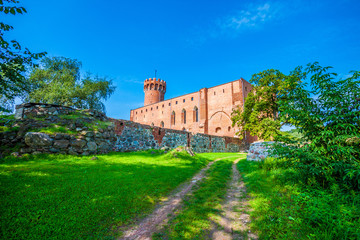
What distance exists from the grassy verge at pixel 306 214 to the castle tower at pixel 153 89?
5061 cm

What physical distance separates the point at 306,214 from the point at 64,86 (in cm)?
2319

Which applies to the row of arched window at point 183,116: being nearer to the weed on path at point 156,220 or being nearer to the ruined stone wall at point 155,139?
the ruined stone wall at point 155,139

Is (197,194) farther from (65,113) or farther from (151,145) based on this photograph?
(151,145)

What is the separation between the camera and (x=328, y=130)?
3924mm

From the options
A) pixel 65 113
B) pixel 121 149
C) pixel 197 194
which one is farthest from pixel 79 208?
pixel 121 149

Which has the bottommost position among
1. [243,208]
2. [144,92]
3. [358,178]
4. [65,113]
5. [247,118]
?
[243,208]

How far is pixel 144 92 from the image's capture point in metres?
55.0

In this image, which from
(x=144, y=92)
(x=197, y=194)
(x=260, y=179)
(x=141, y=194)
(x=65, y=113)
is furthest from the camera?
(x=144, y=92)

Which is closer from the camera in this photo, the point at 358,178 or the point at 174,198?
the point at 358,178

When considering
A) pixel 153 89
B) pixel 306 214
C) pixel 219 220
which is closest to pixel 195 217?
pixel 219 220

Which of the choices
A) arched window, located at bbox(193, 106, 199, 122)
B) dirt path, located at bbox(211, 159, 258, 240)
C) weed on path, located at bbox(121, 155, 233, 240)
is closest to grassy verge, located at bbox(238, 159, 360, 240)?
dirt path, located at bbox(211, 159, 258, 240)

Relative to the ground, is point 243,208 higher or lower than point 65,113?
lower

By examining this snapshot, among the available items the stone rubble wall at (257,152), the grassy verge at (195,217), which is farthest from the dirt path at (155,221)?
the stone rubble wall at (257,152)

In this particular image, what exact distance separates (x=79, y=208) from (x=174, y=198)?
221 cm
